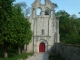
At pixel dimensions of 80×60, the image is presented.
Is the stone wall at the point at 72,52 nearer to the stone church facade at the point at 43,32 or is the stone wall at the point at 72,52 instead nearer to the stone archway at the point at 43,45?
the stone church facade at the point at 43,32

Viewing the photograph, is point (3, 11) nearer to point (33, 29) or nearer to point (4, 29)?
point (4, 29)

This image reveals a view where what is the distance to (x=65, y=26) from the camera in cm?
5878

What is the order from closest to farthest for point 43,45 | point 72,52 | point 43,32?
point 72,52 → point 43,32 → point 43,45

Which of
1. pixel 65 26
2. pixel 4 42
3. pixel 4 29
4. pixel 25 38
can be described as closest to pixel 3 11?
pixel 4 29

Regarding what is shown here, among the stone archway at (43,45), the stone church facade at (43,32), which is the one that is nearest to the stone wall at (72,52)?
the stone church facade at (43,32)

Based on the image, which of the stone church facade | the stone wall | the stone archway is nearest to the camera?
the stone wall

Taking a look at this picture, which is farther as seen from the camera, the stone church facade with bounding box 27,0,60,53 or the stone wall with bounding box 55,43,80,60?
the stone church facade with bounding box 27,0,60,53

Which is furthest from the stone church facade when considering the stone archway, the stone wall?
the stone wall

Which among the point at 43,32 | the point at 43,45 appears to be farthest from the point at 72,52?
the point at 43,45

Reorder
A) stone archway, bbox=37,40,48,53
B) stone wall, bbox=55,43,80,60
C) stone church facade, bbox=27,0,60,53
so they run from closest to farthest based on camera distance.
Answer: stone wall, bbox=55,43,80,60 → stone church facade, bbox=27,0,60,53 → stone archway, bbox=37,40,48,53

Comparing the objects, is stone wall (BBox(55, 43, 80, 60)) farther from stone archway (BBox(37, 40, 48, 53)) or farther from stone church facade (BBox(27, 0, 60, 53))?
stone archway (BBox(37, 40, 48, 53))

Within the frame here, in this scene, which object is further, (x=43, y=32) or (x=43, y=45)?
(x=43, y=45)

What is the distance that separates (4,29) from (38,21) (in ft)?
52.5

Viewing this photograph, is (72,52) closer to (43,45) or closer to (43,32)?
(43,32)
